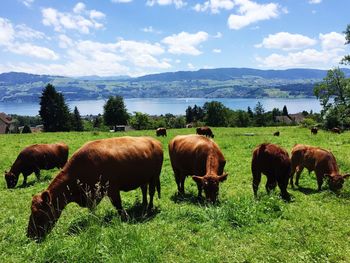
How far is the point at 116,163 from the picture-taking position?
983 centimetres

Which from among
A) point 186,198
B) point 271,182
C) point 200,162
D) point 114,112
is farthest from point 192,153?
point 114,112

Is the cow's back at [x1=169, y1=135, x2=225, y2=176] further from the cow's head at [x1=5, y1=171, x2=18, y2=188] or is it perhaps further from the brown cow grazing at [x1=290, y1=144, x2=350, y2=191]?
the cow's head at [x1=5, y1=171, x2=18, y2=188]

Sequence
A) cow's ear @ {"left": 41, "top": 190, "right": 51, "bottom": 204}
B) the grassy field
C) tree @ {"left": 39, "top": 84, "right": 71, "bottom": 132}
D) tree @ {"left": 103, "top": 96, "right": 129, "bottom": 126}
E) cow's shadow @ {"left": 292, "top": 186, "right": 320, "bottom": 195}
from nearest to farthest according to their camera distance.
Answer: the grassy field < cow's ear @ {"left": 41, "top": 190, "right": 51, "bottom": 204} < cow's shadow @ {"left": 292, "top": 186, "right": 320, "bottom": 195} < tree @ {"left": 39, "top": 84, "right": 71, "bottom": 132} < tree @ {"left": 103, "top": 96, "right": 129, "bottom": 126}

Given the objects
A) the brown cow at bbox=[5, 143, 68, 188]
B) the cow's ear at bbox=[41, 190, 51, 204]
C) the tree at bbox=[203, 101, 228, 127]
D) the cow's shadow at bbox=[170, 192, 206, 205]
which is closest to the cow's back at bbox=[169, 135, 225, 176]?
the cow's shadow at bbox=[170, 192, 206, 205]

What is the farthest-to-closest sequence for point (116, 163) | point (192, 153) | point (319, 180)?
point (319, 180), point (192, 153), point (116, 163)

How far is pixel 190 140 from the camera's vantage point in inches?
528

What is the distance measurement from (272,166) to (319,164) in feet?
9.18

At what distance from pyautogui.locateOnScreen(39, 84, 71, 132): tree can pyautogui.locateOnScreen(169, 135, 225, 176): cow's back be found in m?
78.1

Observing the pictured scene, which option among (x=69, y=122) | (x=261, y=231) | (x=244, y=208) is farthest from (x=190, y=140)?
(x=69, y=122)

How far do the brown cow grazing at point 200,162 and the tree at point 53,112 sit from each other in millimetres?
77988

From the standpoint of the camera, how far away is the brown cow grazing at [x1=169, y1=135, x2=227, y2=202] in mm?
10203

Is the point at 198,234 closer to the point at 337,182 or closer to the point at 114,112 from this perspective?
the point at 337,182

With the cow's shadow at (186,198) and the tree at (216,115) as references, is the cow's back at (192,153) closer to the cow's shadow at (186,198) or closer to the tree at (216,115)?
the cow's shadow at (186,198)

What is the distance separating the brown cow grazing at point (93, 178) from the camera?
8.41 m
